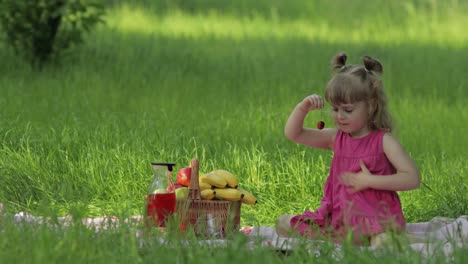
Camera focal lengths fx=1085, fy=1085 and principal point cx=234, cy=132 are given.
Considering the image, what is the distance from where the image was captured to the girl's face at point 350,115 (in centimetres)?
529

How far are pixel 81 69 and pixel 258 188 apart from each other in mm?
4543

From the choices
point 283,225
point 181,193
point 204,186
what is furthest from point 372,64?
point 181,193

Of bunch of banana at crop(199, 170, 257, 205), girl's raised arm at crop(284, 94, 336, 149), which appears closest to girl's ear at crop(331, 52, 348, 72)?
girl's raised arm at crop(284, 94, 336, 149)

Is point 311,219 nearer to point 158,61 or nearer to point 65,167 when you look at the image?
point 65,167

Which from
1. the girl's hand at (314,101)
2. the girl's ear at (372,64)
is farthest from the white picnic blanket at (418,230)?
the girl's ear at (372,64)

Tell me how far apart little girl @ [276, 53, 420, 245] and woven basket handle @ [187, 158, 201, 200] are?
49 cm

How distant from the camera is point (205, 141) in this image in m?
7.48

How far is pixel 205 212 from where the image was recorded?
5.33 metres

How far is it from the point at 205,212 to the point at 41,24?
5.91 meters

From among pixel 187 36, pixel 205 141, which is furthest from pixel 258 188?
pixel 187 36

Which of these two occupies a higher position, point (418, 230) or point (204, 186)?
point (204, 186)

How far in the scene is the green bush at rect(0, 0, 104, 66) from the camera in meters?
10.5

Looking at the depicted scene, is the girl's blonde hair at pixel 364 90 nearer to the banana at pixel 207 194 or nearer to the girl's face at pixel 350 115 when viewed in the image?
the girl's face at pixel 350 115

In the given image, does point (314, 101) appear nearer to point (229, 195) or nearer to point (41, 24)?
point (229, 195)
